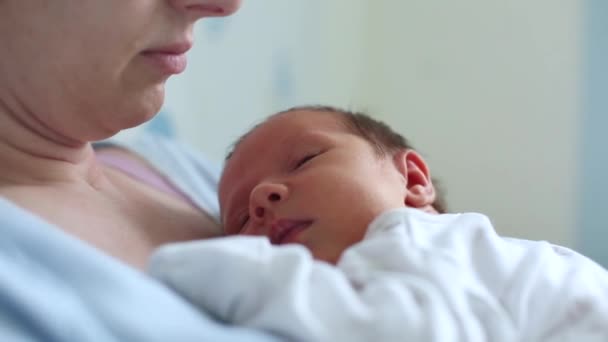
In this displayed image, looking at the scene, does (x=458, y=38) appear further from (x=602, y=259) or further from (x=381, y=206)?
(x=381, y=206)

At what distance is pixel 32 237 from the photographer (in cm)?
48

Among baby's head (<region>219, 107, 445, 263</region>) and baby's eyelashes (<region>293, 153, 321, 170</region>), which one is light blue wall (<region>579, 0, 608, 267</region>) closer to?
baby's head (<region>219, 107, 445, 263</region>)

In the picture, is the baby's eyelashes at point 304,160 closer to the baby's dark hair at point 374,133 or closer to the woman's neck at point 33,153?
the baby's dark hair at point 374,133

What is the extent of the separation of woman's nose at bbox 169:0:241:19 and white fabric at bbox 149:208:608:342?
0.86 feet

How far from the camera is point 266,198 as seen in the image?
71 centimetres

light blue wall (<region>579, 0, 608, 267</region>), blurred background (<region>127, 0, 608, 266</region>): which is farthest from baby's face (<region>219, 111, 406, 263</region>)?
light blue wall (<region>579, 0, 608, 267</region>)

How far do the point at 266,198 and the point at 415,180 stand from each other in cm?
19

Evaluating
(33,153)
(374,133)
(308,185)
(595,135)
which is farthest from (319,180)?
(595,135)

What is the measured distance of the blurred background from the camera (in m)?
1.51

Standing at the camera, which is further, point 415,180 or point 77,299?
point 415,180

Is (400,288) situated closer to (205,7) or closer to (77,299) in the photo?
(77,299)

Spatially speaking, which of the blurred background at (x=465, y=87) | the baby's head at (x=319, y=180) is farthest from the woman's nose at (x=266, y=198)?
the blurred background at (x=465, y=87)

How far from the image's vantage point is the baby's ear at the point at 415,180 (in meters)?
0.79

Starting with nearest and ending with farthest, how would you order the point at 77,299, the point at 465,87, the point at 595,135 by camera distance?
the point at 77,299, the point at 595,135, the point at 465,87
